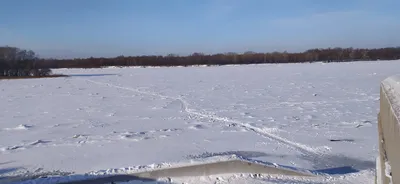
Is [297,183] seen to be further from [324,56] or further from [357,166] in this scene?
[324,56]

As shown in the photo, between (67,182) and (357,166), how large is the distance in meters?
3.73

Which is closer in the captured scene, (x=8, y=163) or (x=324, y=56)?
(x=8, y=163)

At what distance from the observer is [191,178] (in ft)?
16.2

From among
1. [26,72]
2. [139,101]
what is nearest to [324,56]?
[26,72]

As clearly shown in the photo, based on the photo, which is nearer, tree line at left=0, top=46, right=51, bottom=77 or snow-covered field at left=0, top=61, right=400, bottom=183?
snow-covered field at left=0, top=61, right=400, bottom=183

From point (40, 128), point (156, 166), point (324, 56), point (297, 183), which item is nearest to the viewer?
point (297, 183)

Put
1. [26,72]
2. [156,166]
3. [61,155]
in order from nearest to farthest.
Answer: [156,166], [61,155], [26,72]

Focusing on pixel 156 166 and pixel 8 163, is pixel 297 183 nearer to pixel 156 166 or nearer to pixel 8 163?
pixel 156 166

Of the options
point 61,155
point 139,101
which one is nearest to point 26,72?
point 139,101

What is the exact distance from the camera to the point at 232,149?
21.5 feet

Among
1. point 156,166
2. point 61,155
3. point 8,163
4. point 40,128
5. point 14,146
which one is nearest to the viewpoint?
point 156,166

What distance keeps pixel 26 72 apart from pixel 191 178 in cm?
4616

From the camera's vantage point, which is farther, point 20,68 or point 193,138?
point 20,68

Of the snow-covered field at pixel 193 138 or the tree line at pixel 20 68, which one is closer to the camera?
the snow-covered field at pixel 193 138
